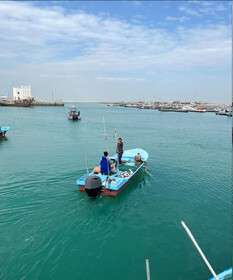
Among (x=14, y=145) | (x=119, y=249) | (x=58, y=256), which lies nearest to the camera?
(x=58, y=256)

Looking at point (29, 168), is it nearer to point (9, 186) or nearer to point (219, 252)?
point (9, 186)

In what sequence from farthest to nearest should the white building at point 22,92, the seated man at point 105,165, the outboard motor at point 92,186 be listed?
the white building at point 22,92 < the seated man at point 105,165 < the outboard motor at point 92,186

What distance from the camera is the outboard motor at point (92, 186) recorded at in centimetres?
1003

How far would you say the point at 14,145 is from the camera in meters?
24.7

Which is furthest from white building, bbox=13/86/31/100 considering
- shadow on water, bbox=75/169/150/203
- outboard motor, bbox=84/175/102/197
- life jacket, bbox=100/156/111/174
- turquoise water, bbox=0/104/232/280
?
outboard motor, bbox=84/175/102/197

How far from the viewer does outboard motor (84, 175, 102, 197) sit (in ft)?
32.9

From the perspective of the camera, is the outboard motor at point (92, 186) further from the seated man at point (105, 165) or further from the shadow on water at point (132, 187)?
the seated man at point (105, 165)

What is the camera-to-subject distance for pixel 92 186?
32.9 ft

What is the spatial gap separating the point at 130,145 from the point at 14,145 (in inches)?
605

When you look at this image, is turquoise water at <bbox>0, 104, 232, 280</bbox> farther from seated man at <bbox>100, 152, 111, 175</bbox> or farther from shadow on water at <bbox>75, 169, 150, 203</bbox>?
seated man at <bbox>100, 152, 111, 175</bbox>

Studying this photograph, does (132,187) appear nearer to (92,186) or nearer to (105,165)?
(105,165)

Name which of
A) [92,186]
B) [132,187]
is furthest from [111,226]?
[132,187]

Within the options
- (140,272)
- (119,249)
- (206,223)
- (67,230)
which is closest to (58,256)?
(67,230)

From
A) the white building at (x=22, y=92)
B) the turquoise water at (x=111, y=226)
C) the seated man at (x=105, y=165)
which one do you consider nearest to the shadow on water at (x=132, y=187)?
the turquoise water at (x=111, y=226)
